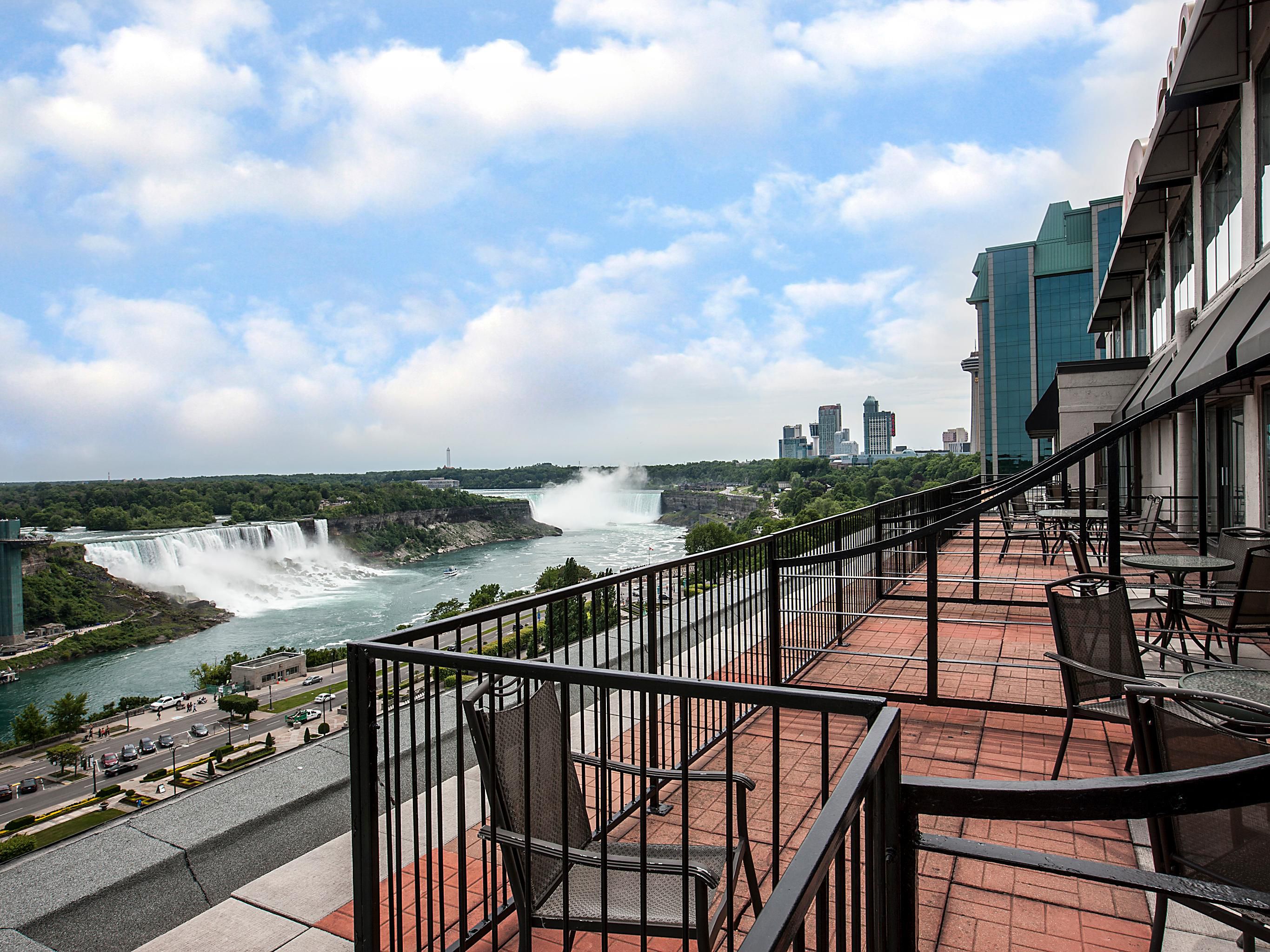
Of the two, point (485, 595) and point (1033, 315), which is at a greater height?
point (1033, 315)

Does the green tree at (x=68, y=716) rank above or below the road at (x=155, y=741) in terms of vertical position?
above

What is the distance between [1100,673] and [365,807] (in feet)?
10.3

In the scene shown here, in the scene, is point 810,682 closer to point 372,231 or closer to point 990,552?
point 990,552

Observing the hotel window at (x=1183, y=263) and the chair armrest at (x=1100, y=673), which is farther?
the hotel window at (x=1183, y=263)

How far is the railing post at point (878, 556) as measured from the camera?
24.5ft

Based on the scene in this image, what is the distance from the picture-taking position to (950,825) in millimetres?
3211

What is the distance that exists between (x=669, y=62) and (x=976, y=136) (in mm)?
16769

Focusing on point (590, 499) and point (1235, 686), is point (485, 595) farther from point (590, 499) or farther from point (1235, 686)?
point (590, 499)

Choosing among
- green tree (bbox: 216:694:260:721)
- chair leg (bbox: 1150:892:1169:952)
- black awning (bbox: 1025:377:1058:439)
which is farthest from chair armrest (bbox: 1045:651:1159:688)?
green tree (bbox: 216:694:260:721)

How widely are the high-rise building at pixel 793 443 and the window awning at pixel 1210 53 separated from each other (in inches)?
6449

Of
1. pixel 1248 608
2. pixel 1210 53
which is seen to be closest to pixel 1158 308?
pixel 1210 53

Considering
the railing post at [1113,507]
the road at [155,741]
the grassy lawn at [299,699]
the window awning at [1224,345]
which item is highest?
the window awning at [1224,345]

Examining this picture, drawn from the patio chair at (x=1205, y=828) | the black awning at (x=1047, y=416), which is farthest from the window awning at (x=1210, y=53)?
the black awning at (x=1047, y=416)

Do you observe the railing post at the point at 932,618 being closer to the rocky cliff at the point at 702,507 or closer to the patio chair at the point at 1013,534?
the patio chair at the point at 1013,534
